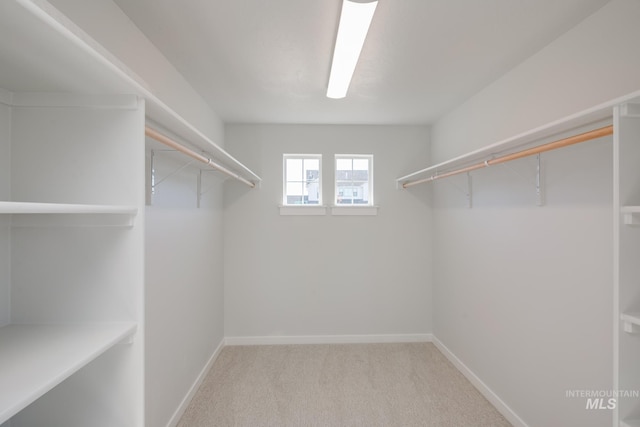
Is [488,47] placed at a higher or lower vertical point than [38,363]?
higher

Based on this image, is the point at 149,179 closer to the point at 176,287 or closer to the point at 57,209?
the point at 176,287

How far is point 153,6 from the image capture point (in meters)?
1.46

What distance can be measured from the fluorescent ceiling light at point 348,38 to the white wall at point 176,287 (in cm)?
119

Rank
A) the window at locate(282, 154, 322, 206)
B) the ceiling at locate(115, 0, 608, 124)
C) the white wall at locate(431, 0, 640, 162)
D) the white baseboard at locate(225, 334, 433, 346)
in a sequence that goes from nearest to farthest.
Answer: the white wall at locate(431, 0, 640, 162)
the ceiling at locate(115, 0, 608, 124)
the white baseboard at locate(225, 334, 433, 346)
the window at locate(282, 154, 322, 206)

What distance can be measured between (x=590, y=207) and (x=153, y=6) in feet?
7.67

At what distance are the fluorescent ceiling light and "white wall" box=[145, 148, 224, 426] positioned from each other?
3.91 ft

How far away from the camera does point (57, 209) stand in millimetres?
725

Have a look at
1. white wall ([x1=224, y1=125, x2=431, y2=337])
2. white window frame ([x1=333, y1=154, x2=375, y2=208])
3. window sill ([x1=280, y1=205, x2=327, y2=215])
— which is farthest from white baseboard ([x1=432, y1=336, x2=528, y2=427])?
window sill ([x1=280, y1=205, x2=327, y2=215])

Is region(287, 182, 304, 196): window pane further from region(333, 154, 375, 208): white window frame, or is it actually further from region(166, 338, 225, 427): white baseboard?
region(166, 338, 225, 427): white baseboard

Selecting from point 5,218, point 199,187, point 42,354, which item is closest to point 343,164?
point 199,187

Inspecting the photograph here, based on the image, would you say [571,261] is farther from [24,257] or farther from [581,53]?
[24,257]

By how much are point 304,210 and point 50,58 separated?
109 inches

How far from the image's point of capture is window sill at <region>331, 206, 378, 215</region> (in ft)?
11.4

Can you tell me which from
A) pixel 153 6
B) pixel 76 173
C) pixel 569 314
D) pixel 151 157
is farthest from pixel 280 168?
pixel 569 314
